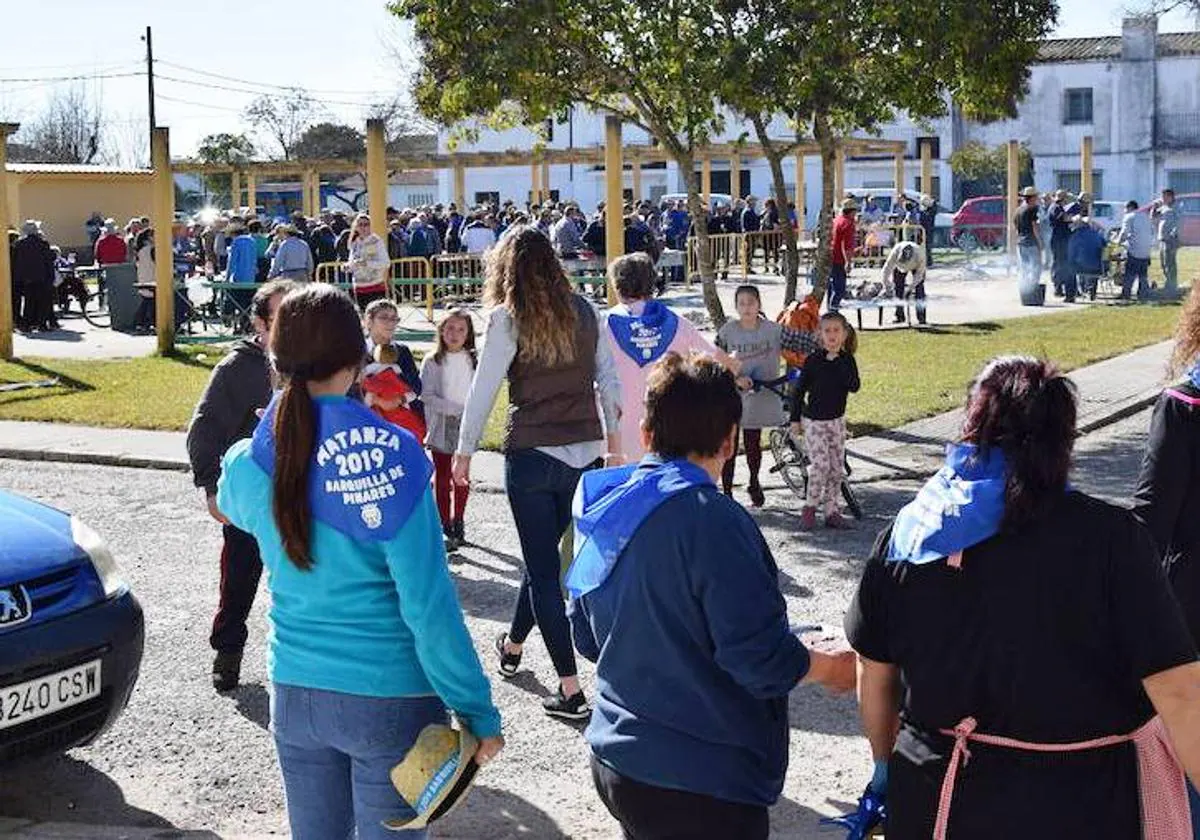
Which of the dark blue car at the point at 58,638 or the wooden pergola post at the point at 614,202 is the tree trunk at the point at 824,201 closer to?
the wooden pergola post at the point at 614,202

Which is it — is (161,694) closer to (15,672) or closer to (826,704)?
(15,672)

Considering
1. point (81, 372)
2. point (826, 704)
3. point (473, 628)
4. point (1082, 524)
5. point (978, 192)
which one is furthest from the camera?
point (978, 192)

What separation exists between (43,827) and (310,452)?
8.99ft

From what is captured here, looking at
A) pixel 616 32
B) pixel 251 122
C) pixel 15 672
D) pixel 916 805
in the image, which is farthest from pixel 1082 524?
pixel 251 122

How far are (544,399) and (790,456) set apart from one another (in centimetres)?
495

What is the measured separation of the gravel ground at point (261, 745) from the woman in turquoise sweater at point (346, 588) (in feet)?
6.19

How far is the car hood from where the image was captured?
18.8 feet

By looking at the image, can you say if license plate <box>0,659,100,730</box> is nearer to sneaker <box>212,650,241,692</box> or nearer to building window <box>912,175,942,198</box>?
sneaker <box>212,650,241,692</box>

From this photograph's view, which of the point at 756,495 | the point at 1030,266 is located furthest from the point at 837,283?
the point at 756,495

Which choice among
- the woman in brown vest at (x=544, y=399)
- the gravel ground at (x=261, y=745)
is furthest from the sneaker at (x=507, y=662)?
the woman in brown vest at (x=544, y=399)

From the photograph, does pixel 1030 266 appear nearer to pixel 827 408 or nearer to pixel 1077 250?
pixel 1077 250

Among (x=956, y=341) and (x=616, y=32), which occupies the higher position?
(x=616, y=32)

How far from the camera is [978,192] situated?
6594 centimetres

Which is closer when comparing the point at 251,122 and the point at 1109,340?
the point at 1109,340
